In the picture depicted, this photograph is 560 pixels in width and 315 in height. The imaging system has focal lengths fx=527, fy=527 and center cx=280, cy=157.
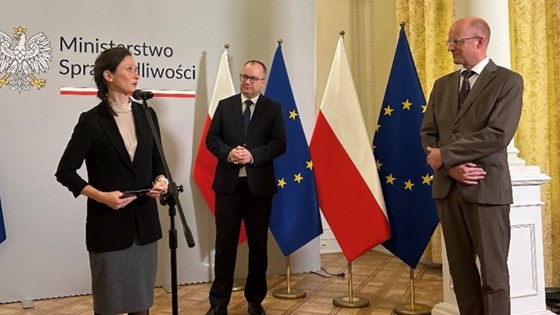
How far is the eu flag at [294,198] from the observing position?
3.68 m

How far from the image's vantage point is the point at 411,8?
15.9 feet

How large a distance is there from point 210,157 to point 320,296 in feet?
4.25

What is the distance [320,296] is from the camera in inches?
147

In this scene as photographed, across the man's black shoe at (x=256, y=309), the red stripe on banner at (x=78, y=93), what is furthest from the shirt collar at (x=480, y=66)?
the red stripe on banner at (x=78, y=93)

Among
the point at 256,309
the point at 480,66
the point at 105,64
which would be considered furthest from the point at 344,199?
the point at 105,64

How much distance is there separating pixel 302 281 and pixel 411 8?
265 centimetres

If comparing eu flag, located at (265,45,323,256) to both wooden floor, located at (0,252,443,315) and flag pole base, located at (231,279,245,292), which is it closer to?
wooden floor, located at (0,252,443,315)

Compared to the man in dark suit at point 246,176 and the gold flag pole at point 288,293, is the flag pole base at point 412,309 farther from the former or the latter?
the man in dark suit at point 246,176

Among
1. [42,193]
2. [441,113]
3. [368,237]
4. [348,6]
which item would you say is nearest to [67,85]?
[42,193]

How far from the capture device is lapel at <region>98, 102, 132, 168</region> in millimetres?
1952

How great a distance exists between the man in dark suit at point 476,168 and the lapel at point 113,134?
4.47ft

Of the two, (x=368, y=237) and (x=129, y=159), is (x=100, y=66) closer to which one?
(x=129, y=159)

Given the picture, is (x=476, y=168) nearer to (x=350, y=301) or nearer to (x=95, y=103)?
(x=350, y=301)

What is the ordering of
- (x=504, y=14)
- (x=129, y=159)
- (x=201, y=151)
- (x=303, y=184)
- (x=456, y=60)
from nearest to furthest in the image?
(x=129, y=159), (x=456, y=60), (x=504, y=14), (x=303, y=184), (x=201, y=151)
